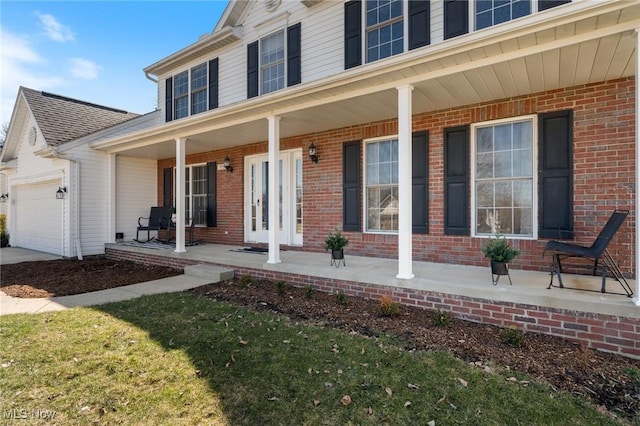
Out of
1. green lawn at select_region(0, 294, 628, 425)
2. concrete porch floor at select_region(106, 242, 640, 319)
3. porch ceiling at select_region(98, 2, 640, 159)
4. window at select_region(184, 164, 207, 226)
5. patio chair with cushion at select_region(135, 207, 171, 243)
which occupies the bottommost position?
green lawn at select_region(0, 294, 628, 425)

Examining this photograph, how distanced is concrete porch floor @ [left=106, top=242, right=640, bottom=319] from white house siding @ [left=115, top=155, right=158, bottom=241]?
13.5 ft

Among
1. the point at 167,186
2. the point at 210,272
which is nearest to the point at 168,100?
the point at 167,186

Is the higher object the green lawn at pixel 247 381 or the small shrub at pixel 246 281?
the small shrub at pixel 246 281

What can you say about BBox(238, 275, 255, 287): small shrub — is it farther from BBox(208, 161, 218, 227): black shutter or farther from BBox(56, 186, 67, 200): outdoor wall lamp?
BBox(56, 186, 67, 200): outdoor wall lamp

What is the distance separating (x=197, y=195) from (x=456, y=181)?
7.14 m

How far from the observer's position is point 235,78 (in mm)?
9055

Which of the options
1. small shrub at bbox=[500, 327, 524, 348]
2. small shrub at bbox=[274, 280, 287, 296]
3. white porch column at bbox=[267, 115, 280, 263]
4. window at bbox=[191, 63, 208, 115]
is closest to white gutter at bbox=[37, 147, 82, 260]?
window at bbox=[191, 63, 208, 115]

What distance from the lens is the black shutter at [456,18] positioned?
580 cm

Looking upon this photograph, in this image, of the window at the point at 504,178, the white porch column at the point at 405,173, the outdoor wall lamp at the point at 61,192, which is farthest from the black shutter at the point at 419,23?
the outdoor wall lamp at the point at 61,192

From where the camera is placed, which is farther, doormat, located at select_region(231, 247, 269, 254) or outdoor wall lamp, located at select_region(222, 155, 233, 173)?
outdoor wall lamp, located at select_region(222, 155, 233, 173)

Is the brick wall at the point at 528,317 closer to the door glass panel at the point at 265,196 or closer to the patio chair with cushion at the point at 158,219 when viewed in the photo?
the door glass panel at the point at 265,196

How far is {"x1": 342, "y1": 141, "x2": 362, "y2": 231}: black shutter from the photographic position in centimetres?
670

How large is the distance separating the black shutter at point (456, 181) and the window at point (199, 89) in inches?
272

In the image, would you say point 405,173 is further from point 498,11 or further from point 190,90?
point 190,90
